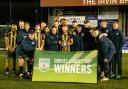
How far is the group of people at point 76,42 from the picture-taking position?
15852 mm

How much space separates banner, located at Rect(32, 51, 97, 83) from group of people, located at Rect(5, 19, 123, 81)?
2.14 ft

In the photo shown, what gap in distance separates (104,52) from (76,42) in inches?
40.5

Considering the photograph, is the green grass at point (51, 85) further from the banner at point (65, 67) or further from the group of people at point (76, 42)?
the group of people at point (76, 42)

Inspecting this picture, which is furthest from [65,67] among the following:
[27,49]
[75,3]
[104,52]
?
[75,3]

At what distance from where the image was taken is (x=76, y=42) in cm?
1623

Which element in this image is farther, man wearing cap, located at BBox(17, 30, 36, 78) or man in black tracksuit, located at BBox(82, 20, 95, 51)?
man in black tracksuit, located at BBox(82, 20, 95, 51)

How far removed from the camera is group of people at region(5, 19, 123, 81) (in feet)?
52.0

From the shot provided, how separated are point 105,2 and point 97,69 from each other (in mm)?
13803

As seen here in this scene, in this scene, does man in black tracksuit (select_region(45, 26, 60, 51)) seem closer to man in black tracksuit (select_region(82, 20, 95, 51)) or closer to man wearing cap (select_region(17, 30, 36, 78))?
man wearing cap (select_region(17, 30, 36, 78))

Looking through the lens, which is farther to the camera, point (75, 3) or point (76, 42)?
point (75, 3)

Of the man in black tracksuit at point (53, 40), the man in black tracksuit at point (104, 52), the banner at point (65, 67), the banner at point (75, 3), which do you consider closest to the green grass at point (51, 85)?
the banner at point (65, 67)

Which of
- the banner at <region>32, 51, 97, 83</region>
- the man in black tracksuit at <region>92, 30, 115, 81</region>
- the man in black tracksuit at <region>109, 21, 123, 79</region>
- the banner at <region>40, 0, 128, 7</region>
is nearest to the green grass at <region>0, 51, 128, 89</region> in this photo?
the banner at <region>32, 51, 97, 83</region>

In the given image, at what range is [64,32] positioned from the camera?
1612 cm

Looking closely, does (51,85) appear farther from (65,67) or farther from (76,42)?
(76,42)
